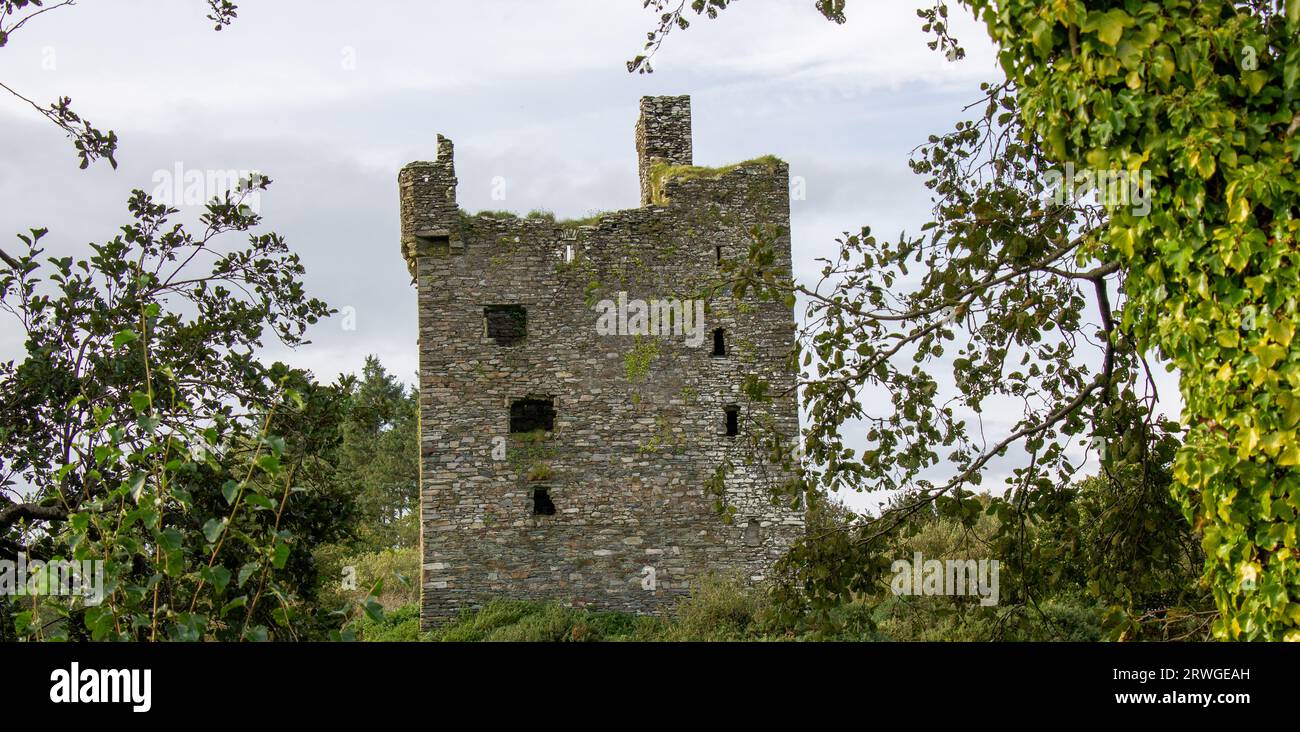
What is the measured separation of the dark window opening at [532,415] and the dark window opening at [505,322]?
1.17m

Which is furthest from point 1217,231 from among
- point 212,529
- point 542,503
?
point 542,503

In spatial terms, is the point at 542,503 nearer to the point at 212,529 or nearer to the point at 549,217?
the point at 549,217

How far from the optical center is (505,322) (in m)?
23.0

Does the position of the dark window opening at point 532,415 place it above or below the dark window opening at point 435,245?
below

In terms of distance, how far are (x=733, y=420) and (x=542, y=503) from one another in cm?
366

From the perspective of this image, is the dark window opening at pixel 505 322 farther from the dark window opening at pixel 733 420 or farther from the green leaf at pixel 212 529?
the green leaf at pixel 212 529

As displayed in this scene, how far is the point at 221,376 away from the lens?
9758 millimetres

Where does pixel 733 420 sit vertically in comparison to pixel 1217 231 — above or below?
below

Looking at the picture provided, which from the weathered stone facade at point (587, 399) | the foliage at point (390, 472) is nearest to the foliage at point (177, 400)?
the weathered stone facade at point (587, 399)

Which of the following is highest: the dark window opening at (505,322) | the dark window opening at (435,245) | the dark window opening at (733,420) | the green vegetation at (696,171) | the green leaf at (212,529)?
the green vegetation at (696,171)

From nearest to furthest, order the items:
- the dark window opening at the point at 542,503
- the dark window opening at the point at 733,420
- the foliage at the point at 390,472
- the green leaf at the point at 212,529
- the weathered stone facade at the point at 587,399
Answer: the green leaf at the point at 212,529 → the weathered stone facade at the point at 587,399 → the dark window opening at the point at 542,503 → the dark window opening at the point at 733,420 → the foliage at the point at 390,472

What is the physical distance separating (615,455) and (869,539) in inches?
542

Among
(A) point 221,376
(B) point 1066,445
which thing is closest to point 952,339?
(B) point 1066,445

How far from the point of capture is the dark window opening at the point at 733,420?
22594mm
